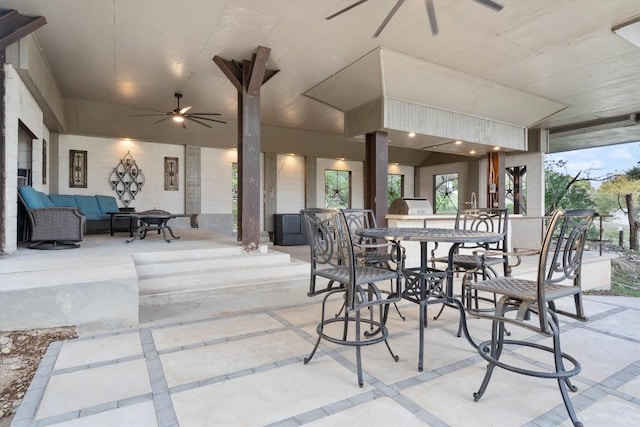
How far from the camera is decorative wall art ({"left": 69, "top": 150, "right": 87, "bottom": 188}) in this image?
7777 mm

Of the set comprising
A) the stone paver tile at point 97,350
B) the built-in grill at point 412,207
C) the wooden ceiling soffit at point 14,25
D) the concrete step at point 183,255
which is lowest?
the stone paver tile at point 97,350

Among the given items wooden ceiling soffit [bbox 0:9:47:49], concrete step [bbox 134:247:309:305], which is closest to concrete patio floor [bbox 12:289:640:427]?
concrete step [bbox 134:247:309:305]

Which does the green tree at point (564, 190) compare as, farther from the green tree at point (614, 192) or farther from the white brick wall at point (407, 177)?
the white brick wall at point (407, 177)

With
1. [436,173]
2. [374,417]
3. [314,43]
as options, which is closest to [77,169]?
[314,43]

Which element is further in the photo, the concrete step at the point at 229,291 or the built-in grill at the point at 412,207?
the built-in grill at the point at 412,207

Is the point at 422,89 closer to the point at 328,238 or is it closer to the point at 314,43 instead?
the point at 314,43

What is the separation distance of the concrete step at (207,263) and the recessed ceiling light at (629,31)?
531 cm

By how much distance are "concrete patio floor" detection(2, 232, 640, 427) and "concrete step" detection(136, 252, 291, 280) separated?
4.13 feet

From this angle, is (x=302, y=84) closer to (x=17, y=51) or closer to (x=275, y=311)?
(x=17, y=51)

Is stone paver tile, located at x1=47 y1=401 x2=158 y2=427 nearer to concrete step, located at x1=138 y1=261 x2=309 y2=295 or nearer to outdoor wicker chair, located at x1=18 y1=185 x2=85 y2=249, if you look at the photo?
concrete step, located at x1=138 y1=261 x2=309 y2=295

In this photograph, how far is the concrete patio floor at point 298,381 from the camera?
1649mm

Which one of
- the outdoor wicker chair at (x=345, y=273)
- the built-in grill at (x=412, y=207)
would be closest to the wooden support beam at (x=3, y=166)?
the outdoor wicker chair at (x=345, y=273)

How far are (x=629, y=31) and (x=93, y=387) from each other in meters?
6.77

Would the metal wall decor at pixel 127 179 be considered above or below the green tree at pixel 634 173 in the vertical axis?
below
